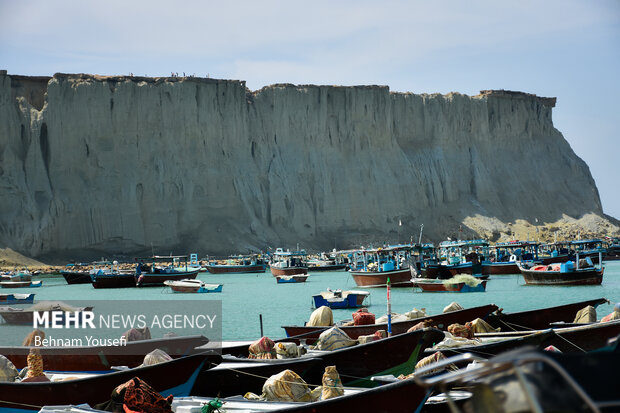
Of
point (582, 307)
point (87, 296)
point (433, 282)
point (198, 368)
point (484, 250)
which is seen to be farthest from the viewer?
point (484, 250)

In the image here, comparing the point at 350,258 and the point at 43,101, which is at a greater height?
the point at 43,101

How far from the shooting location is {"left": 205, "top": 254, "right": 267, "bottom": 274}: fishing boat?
218 ft

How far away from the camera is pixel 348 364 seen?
11844 mm

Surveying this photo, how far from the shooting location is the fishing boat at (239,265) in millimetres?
66562

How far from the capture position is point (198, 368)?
11.1m

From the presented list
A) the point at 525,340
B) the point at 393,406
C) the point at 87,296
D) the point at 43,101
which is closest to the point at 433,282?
the point at 87,296

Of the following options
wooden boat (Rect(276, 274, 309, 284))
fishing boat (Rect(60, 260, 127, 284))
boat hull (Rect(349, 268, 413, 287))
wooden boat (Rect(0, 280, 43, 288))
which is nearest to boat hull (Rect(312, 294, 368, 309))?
boat hull (Rect(349, 268, 413, 287))

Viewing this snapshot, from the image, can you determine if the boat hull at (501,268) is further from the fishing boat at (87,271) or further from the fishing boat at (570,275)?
the fishing boat at (87,271)

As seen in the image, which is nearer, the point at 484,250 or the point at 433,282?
the point at 433,282

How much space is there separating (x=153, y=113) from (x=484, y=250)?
35.9m

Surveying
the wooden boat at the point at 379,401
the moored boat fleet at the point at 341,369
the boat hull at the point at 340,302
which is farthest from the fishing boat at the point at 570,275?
the wooden boat at the point at 379,401

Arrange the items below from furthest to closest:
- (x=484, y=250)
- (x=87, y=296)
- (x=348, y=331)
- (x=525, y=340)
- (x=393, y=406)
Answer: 1. (x=484, y=250)
2. (x=87, y=296)
3. (x=348, y=331)
4. (x=525, y=340)
5. (x=393, y=406)

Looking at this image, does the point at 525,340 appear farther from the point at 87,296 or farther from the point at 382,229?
the point at 382,229

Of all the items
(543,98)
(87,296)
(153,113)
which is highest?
(543,98)
